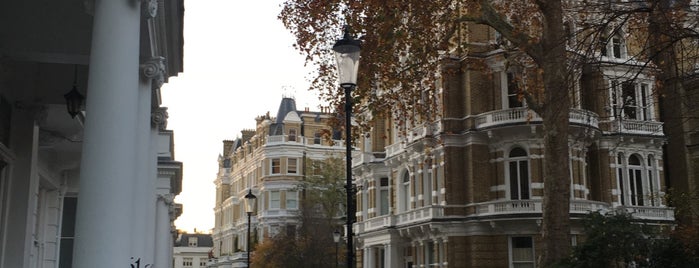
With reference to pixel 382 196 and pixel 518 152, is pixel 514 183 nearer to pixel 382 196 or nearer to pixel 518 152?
pixel 518 152

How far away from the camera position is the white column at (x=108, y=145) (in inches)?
291

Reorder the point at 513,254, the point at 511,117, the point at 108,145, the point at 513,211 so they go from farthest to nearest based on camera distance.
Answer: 1. the point at 511,117
2. the point at 513,254
3. the point at 513,211
4. the point at 108,145

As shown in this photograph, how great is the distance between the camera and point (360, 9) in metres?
21.6

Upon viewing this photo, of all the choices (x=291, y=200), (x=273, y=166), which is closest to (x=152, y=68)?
(x=291, y=200)

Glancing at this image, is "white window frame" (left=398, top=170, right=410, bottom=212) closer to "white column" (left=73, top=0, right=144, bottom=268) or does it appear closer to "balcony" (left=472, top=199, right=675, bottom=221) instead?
"balcony" (left=472, top=199, right=675, bottom=221)

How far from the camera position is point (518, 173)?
37188 millimetres

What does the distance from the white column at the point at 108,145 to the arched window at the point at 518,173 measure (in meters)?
31.0

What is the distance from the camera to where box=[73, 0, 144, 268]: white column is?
7395 millimetres

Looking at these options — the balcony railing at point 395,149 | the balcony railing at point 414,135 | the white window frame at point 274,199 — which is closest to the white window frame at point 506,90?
the balcony railing at point 414,135

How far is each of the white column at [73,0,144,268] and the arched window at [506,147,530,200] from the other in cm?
3099

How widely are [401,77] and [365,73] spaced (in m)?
1.57

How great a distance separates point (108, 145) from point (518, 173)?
3157 cm

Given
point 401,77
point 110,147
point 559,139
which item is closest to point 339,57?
point 110,147

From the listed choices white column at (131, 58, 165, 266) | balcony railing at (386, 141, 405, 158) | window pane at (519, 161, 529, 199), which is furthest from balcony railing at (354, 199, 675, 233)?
white column at (131, 58, 165, 266)
